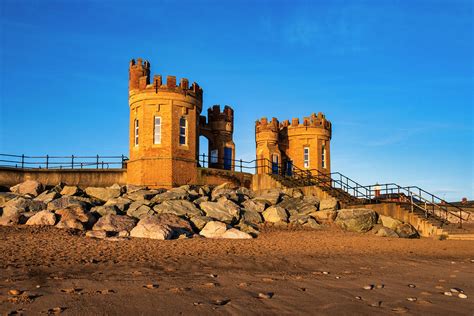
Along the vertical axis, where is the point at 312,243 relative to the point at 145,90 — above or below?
below

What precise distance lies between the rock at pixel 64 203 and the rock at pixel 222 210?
19.3 ft

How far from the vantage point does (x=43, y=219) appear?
18969 mm

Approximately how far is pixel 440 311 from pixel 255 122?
32115 mm

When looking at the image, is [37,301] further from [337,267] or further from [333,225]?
[333,225]

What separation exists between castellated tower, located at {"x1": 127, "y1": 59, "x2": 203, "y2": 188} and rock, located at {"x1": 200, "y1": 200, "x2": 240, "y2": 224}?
5.08m

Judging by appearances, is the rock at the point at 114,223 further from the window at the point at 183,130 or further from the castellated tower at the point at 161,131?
the window at the point at 183,130

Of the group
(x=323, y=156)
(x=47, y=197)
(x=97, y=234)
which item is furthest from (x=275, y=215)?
(x=323, y=156)

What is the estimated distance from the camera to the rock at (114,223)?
18344 millimetres

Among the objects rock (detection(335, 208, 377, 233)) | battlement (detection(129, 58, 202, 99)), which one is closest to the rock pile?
rock (detection(335, 208, 377, 233))

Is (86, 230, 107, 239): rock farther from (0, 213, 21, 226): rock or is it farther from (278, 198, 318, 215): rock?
(278, 198, 318, 215): rock

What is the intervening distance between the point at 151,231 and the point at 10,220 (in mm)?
6643

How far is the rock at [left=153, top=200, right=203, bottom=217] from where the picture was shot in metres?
21.5

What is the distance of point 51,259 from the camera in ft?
39.2

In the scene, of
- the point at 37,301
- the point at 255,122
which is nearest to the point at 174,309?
the point at 37,301
